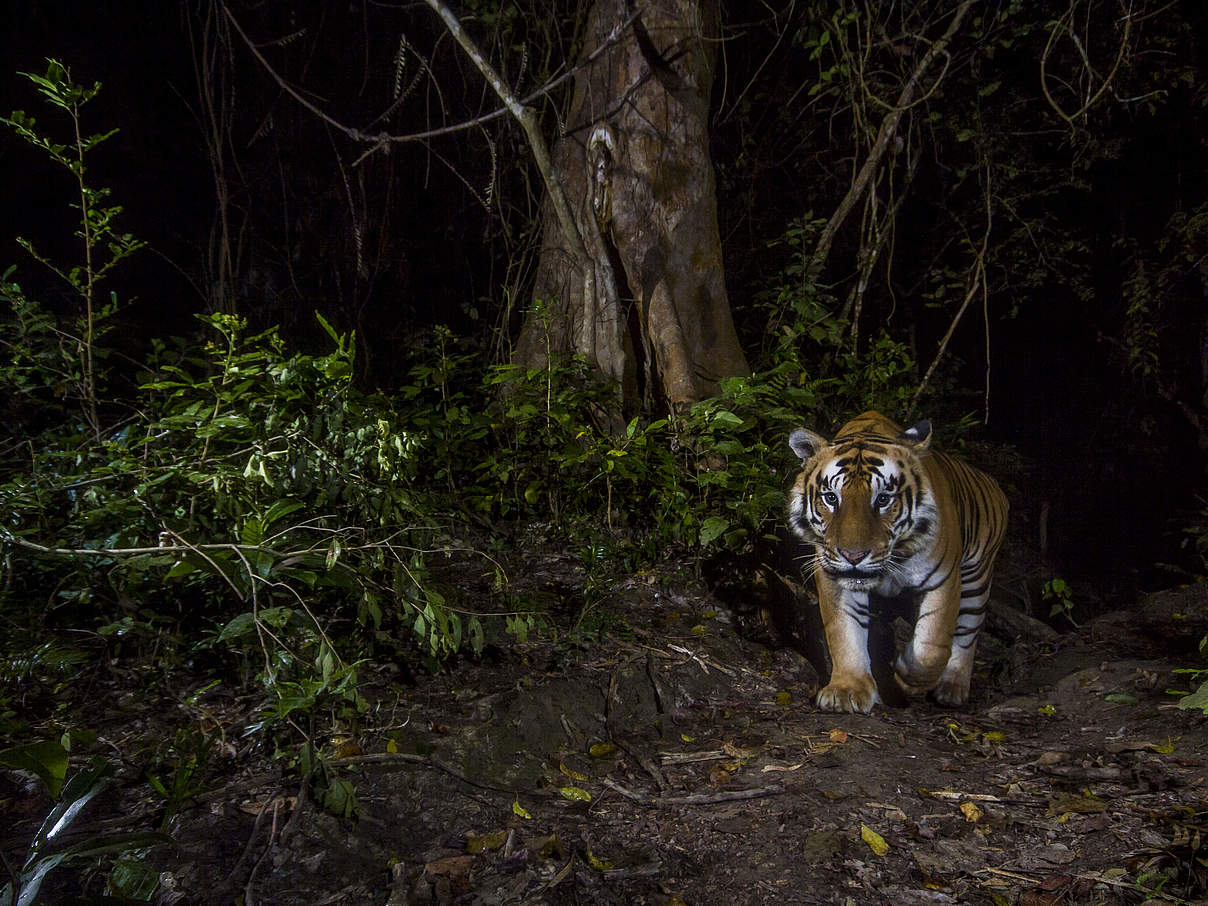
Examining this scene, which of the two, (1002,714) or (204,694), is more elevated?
(204,694)

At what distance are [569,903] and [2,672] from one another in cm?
Answer: 179

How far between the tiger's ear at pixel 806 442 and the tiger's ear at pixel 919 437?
1.28 feet

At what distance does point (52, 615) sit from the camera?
2.74 m

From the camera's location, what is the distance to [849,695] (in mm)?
3123

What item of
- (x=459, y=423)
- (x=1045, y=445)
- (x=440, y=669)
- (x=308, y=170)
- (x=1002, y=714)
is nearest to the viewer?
(x=440, y=669)

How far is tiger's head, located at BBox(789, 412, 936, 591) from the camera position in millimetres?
3078

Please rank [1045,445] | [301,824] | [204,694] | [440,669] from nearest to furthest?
[301,824] < [204,694] < [440,669] < [1045,445]

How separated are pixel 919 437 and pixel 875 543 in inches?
26.1

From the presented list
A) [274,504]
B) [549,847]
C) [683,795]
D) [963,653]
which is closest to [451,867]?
[549,847]

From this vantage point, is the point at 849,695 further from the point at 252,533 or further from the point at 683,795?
the point at 252,533

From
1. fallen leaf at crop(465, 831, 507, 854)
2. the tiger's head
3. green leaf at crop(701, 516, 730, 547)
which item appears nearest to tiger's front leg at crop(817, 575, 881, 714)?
the tiger's head

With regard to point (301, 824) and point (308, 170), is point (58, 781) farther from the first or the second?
point (308, 170)

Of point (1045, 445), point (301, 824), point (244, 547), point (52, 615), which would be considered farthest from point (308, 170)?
point (1045, 445)

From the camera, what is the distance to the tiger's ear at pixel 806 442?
3.33m
